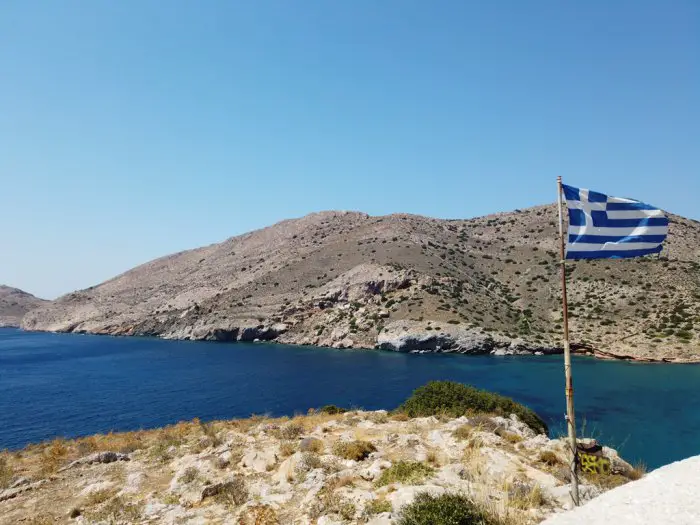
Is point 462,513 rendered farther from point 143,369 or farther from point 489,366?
point 143,369

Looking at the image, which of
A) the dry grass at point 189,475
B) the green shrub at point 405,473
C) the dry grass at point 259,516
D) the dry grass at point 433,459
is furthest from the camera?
the dry grass at point 189,475

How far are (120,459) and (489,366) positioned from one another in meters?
50.6

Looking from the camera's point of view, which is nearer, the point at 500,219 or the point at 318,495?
the point at 318,495

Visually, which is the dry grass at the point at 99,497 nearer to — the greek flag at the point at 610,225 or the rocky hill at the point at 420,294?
the greek flag at the point at 610,225

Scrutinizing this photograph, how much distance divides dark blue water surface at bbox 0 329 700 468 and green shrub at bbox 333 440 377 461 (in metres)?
16.4

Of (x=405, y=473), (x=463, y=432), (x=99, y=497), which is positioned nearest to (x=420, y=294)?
(x=463, y=432)

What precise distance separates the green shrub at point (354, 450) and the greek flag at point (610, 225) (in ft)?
26.9

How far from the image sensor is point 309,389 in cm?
4691

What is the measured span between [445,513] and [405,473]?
3.11 m

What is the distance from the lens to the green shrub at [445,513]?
703cm

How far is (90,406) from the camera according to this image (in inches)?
1635

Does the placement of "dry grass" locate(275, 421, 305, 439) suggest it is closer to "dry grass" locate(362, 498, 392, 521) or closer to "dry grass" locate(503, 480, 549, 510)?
"dry grass" locate(362, 498, 392, 521)

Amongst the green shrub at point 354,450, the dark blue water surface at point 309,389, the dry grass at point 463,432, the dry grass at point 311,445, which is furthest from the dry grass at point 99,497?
the dark blue water surface at point 309,389

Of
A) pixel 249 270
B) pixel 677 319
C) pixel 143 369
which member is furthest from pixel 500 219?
pixel 143 369
